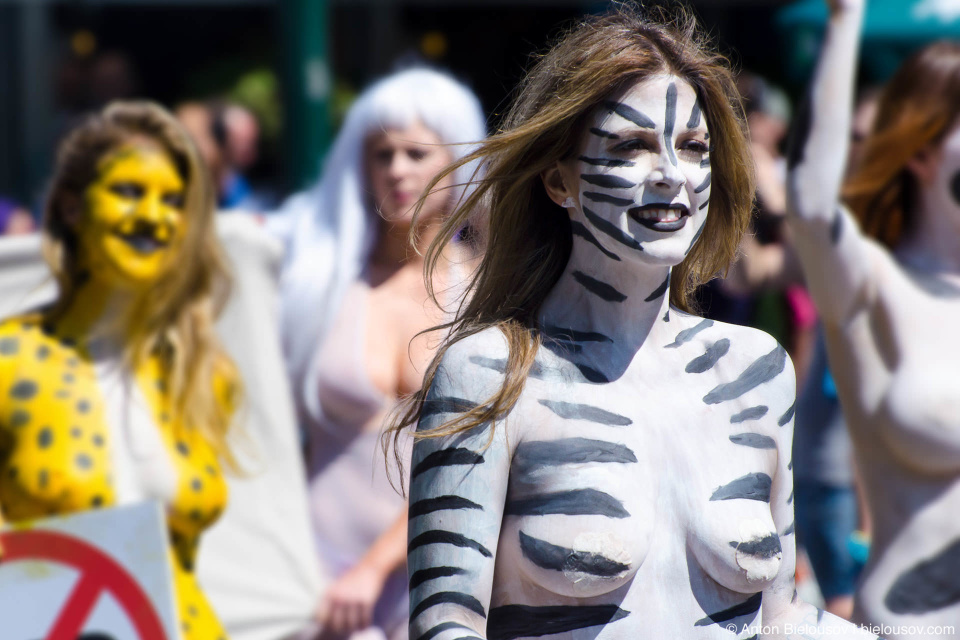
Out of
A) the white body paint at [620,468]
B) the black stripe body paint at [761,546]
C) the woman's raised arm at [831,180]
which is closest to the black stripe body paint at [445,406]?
the white body paint at [620,468]

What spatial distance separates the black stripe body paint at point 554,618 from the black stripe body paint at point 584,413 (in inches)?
10.7

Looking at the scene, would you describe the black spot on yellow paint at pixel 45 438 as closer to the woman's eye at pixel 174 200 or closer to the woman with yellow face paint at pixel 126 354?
the woman with yellow face paint at pixel 126 354

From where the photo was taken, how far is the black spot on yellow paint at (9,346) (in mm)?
2963

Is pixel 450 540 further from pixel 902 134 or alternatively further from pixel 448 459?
pixel 902 134

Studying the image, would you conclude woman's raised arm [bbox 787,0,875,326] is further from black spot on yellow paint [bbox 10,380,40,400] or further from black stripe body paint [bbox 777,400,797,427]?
black spot on yellow paint [bbox 10,380,40,400]

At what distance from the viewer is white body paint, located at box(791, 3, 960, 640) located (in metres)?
2.72

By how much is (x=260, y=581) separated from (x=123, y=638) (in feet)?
2.74

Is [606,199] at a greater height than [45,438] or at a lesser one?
greater

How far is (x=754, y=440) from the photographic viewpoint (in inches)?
72.0

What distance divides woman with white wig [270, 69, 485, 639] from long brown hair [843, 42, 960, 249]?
111 centimetres

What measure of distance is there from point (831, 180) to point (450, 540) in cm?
159

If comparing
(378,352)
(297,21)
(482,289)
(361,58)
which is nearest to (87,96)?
(297,21)

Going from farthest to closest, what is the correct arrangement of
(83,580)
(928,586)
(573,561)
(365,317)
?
1. (365,317)
2. (83,580)
3. (928,586)
4. (573,561)

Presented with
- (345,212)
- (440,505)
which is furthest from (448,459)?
(345,212)
